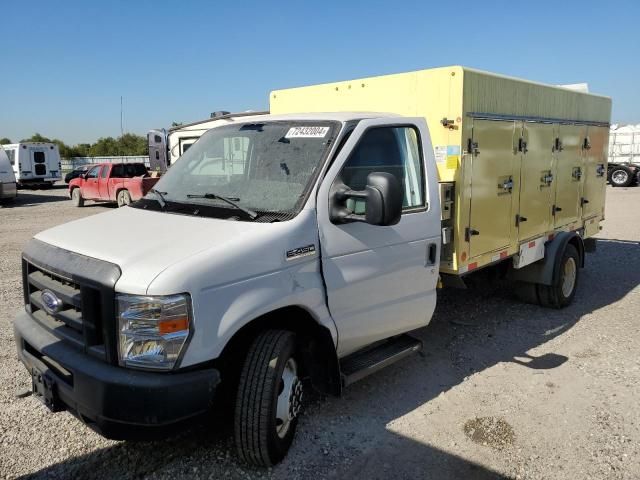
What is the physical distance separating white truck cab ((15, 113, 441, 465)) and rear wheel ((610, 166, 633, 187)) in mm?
27978

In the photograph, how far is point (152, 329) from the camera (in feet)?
8.83

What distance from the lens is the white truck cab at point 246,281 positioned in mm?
2717

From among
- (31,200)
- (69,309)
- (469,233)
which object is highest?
(469,233)

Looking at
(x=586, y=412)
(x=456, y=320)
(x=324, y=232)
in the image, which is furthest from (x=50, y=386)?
(x=456, y=320)

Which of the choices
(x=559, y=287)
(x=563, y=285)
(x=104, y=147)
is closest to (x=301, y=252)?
(x=559, y=287)

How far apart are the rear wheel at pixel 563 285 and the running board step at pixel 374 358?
289 centimetres

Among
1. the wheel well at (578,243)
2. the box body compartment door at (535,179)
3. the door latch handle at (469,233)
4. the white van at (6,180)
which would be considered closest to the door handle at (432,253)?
the door latch handle at (469,233)

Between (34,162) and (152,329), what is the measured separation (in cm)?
3008

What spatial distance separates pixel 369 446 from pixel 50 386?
2.04m

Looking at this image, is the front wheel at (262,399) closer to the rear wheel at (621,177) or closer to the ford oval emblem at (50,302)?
the ford oval emblem at (50,302)

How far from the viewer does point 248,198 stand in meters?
3.51

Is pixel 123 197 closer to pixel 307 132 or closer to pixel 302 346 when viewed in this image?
pixel 307 132

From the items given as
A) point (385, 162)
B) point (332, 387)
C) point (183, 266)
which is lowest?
point (332, 387)

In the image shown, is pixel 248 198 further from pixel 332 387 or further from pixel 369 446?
pixel 369 446
